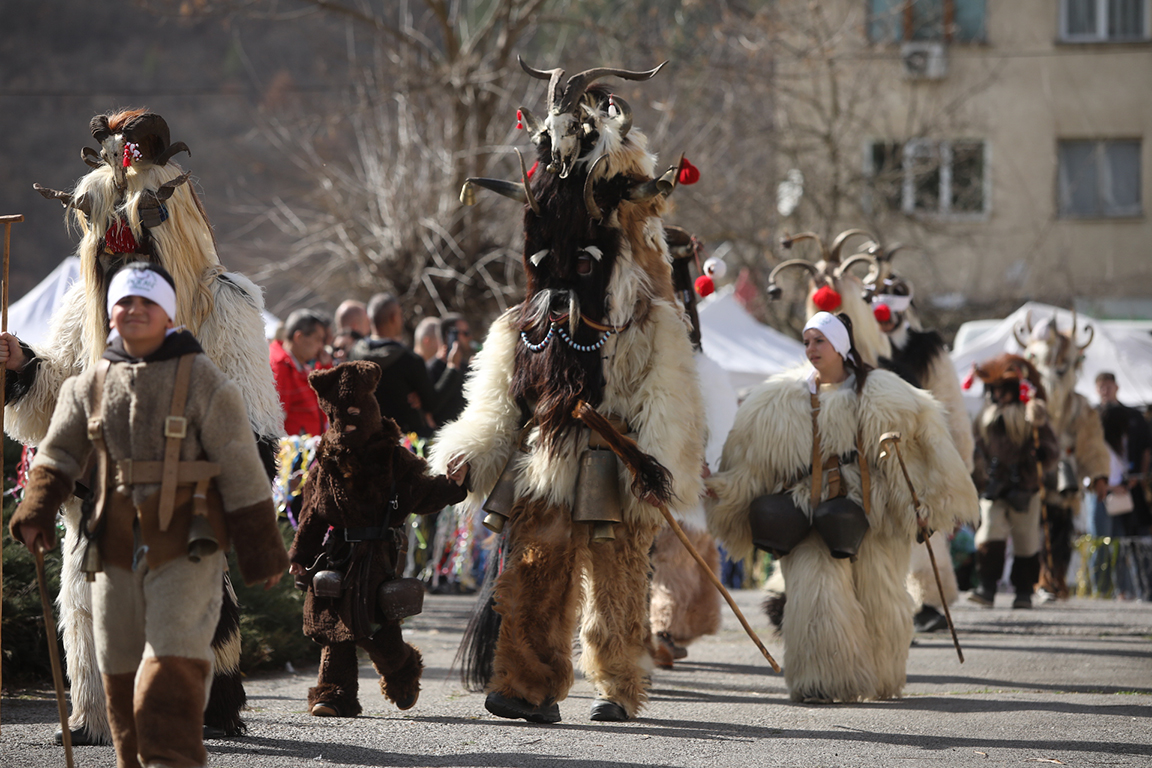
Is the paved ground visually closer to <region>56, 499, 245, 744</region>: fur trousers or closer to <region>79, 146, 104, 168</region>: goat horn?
<region>56, 499, 245, 744</region>: fur trousers

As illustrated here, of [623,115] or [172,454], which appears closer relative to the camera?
[172,454]

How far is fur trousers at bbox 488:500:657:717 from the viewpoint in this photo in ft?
17.6

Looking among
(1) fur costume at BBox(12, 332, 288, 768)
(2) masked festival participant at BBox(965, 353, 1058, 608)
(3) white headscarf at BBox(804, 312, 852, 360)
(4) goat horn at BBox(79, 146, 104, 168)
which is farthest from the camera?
(2) masked festival participant at BBox(965, 353, 1058, 608)

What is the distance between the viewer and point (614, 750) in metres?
4.78

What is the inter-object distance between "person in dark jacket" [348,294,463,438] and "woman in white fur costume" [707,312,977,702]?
10.1 feet

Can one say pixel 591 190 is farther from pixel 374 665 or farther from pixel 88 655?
pixel 88 655

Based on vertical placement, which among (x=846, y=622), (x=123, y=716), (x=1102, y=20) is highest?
(x=1102, y=20)

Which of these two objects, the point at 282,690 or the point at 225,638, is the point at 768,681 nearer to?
the point at 282,690

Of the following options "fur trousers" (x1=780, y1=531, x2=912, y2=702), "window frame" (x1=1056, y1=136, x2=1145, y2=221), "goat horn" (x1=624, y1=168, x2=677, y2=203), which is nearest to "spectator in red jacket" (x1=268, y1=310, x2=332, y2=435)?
"goat horn" (x1=624, y1=168, x2=677, y2=203)

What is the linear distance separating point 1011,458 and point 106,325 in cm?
741

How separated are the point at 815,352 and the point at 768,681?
1.82 m

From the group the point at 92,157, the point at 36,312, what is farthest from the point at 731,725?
the point at 36,312

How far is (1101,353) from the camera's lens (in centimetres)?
1516

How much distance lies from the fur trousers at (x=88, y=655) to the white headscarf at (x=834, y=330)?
9.73 ft
